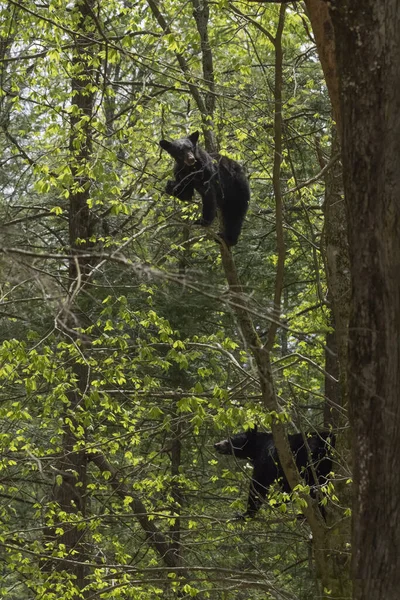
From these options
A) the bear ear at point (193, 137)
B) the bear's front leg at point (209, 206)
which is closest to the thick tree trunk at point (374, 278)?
the bear's front leg at point (209, 206)

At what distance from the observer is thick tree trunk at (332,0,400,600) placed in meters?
3.47

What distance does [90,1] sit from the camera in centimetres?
1131

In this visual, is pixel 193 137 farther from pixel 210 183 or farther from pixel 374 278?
pixel 374 278

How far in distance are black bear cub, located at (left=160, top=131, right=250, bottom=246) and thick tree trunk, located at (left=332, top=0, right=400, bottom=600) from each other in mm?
4129

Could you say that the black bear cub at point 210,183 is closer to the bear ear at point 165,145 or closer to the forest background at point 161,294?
the bear ear at point 165,145

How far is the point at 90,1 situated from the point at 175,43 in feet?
15.1

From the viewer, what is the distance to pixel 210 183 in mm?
8312

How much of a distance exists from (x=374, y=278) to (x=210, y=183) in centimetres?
497

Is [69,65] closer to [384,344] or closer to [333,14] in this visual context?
[333,14]

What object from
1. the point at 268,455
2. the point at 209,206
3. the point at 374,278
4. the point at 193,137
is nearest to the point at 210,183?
the point at 209,206

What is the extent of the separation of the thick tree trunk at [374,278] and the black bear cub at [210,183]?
13.5 feet

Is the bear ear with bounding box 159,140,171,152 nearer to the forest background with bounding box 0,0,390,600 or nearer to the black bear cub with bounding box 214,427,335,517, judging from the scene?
the forest background with bounding box 0,0,390,600

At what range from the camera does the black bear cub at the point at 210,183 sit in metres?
8.23

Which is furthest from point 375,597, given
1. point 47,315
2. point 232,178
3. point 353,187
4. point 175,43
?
point 47,315
